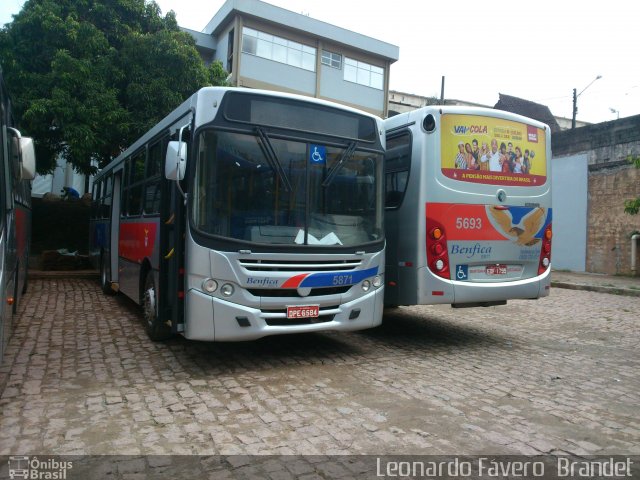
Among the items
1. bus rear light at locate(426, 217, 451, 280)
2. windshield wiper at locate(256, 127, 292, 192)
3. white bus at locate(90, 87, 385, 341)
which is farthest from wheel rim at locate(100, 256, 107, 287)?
bus rear light at locate(426, 217, 451, 280)

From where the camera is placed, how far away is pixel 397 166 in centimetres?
714

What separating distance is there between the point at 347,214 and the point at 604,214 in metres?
14.8

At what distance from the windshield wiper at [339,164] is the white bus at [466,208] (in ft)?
3.51

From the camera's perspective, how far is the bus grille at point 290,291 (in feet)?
17.8

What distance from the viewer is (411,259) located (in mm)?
6656

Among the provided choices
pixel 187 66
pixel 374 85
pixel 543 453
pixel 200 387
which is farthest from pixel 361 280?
pixel 374 85

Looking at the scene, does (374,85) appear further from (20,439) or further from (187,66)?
(20,439)

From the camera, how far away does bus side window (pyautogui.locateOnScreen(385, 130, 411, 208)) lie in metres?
6.91

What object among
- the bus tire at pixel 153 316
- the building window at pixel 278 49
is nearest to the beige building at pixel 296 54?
the building window at pixel 278 49

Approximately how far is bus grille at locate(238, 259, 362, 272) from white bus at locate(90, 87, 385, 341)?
1cm

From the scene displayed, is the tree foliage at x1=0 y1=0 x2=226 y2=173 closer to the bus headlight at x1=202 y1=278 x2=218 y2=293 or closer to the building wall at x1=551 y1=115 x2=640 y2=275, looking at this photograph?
the bus headlight at x1=202 y1=278 x2=218 y2=293

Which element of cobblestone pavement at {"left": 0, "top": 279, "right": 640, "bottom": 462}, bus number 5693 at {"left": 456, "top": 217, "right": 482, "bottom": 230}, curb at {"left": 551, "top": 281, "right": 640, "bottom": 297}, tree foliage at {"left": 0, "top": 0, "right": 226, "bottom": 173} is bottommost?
cobblestone pavement at {"left": 0, "top": 279, "right": 640, "bottom": 462}

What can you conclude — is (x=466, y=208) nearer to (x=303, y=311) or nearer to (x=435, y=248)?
(x=435, y=248)

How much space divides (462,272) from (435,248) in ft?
1.72
